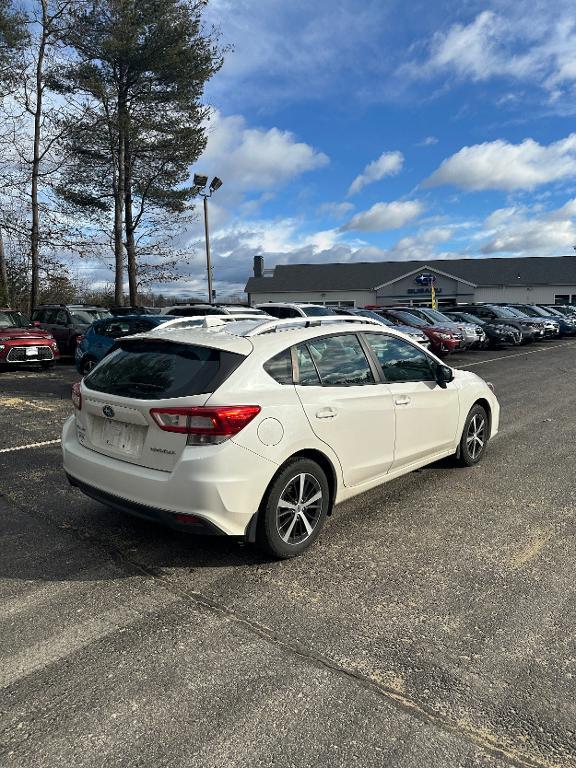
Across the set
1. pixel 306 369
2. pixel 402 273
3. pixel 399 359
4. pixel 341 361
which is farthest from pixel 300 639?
pixel 402 273

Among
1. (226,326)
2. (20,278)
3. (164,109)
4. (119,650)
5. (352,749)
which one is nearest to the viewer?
(352,749)

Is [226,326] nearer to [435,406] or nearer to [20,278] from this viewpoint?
[435,406]

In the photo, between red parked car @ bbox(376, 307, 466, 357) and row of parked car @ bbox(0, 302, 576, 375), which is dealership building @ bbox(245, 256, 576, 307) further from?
red parked car @ bbox(376, 307, 466, 357)

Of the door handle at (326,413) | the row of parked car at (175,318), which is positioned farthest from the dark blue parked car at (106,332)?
the door handle at (326,413)

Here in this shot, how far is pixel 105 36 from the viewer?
73.7ft

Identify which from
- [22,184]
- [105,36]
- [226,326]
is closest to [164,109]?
[105,36]

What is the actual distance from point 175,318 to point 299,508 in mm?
3854

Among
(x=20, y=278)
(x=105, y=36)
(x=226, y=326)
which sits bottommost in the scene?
(x=226, y=326)

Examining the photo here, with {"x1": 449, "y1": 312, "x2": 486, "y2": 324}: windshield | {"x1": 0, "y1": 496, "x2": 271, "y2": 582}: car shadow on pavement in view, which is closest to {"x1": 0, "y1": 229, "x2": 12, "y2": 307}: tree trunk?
{"x1": 449, "y1": 312, "x2": 486, "y2": 324}: windshield

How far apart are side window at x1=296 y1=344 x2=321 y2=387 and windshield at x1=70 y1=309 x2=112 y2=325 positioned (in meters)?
13.7

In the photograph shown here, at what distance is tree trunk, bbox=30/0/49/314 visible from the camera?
22612 millimetres

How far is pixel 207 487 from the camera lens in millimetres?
3172

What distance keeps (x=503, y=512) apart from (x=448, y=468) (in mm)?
1150

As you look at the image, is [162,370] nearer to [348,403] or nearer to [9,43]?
[348,403]
